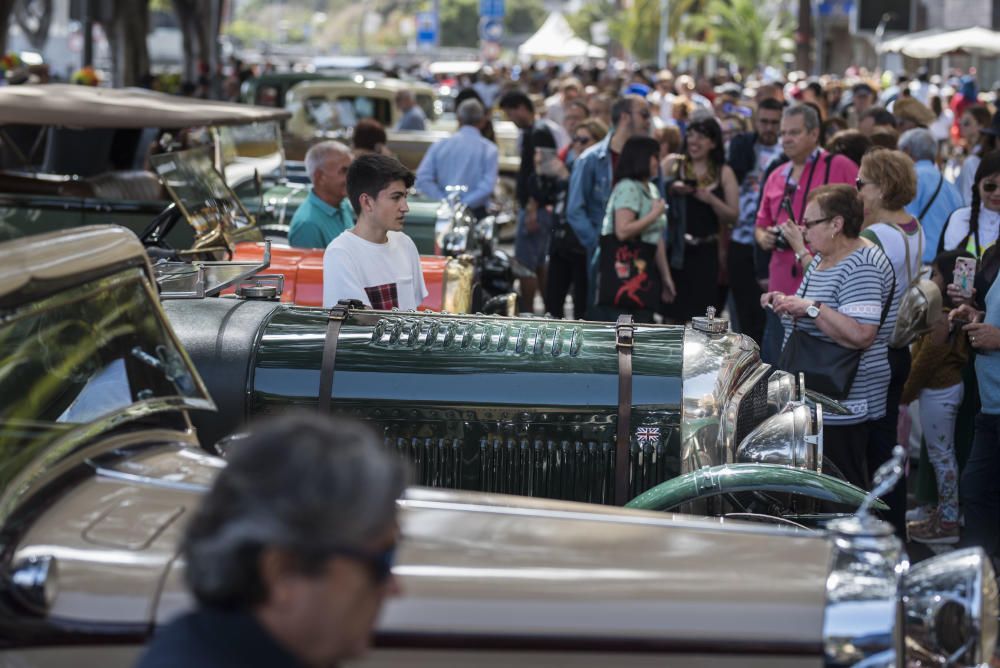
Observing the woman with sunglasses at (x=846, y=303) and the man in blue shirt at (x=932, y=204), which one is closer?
the woman with sunglasses at (x=846, y=303)

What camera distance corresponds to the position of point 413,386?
433 cm

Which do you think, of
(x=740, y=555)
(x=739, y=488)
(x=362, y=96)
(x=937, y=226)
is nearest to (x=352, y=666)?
(x=740, y=555)

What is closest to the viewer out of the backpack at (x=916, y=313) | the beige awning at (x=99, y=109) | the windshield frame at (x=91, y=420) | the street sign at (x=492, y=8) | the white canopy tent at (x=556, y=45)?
the windshield frame at (x=91, y=420)

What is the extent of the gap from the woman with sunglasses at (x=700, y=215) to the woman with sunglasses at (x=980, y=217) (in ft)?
7.28

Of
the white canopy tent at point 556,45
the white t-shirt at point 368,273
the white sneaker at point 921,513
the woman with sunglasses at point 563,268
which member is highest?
the white canopy tent at point 556,45

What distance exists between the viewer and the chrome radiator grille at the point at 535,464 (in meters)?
4.34

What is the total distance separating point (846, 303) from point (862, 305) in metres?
0.06

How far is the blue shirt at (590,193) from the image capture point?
873 cm

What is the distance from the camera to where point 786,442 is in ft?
14.5

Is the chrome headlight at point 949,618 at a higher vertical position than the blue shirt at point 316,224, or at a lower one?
lower

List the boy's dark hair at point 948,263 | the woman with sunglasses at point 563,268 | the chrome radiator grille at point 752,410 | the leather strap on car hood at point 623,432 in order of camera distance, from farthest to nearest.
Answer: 1. the woman with sunglasses at point 563,268
2. the boy's dark hair at point 948,263
3. the chrome radiator grille at point 752,410
4. the leather strap on car hood at point 623,432

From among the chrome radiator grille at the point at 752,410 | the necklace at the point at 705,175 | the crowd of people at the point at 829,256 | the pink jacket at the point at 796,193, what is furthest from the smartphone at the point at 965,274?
the necklace at the point at 705,175

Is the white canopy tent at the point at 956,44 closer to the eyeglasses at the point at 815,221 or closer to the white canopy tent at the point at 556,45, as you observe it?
the eyeglasses at the point at 815,221

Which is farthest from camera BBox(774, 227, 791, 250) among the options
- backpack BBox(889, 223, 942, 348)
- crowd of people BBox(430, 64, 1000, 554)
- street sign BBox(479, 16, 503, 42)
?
street sign BBox(479, 16, 503, 42)
